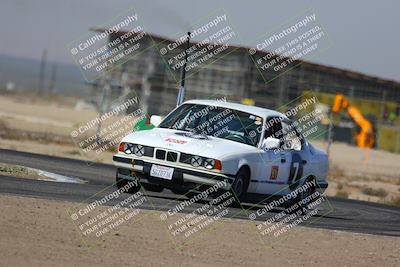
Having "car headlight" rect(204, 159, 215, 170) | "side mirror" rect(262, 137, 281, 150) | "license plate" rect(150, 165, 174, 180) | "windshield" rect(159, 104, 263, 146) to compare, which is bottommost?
"license plate" rect(150, 165, 174, 180)

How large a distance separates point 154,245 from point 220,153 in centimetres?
419

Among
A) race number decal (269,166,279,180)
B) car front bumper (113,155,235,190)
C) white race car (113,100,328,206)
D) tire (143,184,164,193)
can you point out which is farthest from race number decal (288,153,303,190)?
tire (143,184,164,193)

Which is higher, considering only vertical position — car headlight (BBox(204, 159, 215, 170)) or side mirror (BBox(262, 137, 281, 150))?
side mirror (BBox(262, 137, 281, 150))

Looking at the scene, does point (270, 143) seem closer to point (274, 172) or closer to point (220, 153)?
point (274, 172)

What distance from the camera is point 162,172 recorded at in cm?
1336

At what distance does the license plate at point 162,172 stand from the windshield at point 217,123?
3.81ft

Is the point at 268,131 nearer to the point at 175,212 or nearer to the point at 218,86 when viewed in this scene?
the point at 175,212

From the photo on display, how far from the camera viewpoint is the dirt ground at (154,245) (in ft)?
27.0

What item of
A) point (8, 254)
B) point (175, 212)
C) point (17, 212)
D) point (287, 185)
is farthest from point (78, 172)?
point (8, 254)

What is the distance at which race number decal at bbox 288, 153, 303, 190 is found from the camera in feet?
49.4

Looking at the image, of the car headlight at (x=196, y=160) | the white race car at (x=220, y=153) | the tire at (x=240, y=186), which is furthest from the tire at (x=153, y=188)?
the tire at (x=240, y=186)

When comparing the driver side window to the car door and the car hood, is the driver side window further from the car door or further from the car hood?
the car hood

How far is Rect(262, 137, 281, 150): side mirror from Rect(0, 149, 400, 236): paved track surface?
0.97 meters

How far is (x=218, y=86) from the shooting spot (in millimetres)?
73938
